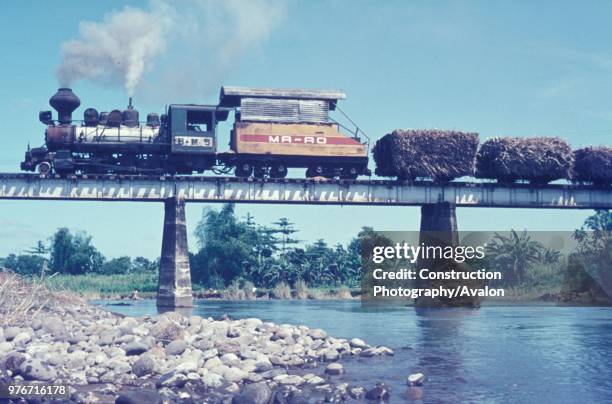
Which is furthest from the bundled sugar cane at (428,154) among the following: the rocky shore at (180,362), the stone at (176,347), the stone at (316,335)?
the stone at (176,347)

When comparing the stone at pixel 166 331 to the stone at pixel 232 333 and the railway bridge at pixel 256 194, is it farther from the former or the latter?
the railway bridge at pixel 256 194

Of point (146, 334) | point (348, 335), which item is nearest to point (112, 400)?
point (146, 334)

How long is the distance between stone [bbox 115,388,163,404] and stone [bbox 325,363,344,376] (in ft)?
14.4

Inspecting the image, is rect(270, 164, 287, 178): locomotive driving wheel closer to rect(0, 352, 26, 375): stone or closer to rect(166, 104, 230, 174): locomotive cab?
rect(166, 104, 230, 174): locomotive cab

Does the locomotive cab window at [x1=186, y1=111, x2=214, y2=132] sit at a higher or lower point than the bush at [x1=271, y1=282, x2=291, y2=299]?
higher

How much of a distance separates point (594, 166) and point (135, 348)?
33651mm

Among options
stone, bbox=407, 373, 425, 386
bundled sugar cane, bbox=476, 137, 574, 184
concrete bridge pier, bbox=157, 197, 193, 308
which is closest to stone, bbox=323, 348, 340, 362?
stone, bbox=407, 373, 425, 386

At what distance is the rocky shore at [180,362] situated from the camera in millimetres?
12453

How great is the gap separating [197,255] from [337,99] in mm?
42269

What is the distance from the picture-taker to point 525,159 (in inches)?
1567

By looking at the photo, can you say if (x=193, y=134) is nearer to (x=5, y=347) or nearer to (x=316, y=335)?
(x=316, y=335)

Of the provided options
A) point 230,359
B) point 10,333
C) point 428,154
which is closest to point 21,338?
point 10,333

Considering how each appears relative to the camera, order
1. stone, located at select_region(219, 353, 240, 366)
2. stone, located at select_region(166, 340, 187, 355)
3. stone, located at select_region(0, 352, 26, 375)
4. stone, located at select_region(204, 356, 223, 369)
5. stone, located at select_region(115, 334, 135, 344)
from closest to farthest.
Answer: stone, located at select_region(0, 352, 26, 375) → stone, located at select_region(204, 356, 223, 369) → stone, located at select_region(219, 353, 240, 366) → stone, located at select_region(166, 340, 187, 355) → stone, located at select_region(115, 334, 135, 344)

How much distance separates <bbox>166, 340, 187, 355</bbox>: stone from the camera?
51.0ft
